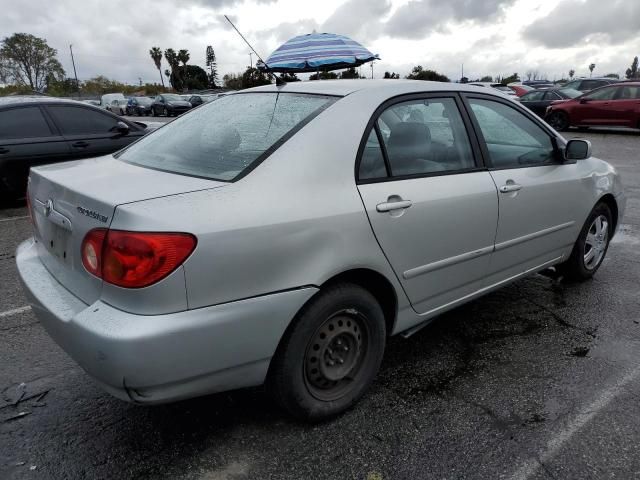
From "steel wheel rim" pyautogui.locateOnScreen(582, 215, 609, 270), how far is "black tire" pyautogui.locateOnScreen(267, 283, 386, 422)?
236 cm

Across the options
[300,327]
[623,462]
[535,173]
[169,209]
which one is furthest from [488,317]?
[169,209]

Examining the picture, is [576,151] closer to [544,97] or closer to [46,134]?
[46,134]

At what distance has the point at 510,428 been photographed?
8.03 feet

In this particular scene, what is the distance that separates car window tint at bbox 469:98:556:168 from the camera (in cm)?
318

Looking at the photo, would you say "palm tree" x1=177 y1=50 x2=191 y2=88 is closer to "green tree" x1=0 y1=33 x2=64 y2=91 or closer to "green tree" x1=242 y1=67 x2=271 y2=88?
"green tree" x1=0 y1=33 x2=64 y2=91

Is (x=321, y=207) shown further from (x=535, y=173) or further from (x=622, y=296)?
(x=622, y=296)

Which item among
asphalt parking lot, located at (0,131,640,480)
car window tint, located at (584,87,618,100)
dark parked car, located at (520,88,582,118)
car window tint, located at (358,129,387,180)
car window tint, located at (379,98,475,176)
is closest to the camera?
asphalt parking lot, located at (0,131,640,480)

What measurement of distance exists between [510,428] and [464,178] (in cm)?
129

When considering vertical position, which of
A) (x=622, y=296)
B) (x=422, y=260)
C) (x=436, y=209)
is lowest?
(x=622, y=296)

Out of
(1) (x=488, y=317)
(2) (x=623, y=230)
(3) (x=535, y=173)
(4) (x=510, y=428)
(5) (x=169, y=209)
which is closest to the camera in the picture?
(5) (x=169, y=209)

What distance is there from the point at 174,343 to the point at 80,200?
2.43 ft

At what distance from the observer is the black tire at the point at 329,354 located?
2.24m

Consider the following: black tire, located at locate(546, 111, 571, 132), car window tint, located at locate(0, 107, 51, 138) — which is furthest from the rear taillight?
black tire, located at locate(546, 111, 571, 132)

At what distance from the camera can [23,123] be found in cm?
697
